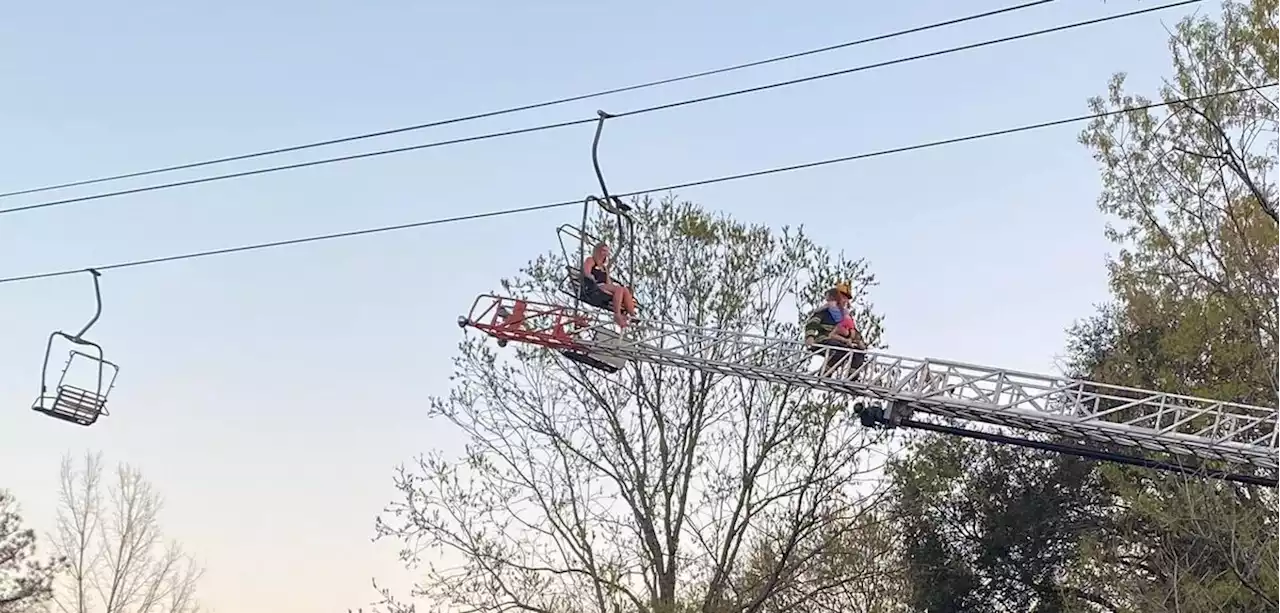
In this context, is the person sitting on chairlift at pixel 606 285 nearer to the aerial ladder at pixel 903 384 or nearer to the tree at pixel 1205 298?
the aerial ladder at pixel 903 384

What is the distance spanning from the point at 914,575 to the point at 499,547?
8.68 metres

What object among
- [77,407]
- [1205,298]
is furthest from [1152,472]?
[77,407]

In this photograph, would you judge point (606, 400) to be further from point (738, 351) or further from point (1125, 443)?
point (1125, 443)

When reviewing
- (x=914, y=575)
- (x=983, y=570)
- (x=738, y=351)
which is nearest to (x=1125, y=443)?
(x=738, y=351)

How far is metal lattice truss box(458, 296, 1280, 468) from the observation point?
874cm

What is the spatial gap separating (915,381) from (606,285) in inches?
93.4

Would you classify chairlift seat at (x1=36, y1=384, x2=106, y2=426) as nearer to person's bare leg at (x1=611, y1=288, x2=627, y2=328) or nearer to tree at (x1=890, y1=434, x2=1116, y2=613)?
person's bare leg at (x1=611, y1=288, x2=627, y2=328)

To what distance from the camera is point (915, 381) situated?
937 cm

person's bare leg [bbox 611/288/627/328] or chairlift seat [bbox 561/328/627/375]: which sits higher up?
person's bare leg [bbox 611/288/627/328]

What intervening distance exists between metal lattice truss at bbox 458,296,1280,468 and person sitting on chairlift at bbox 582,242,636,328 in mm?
120

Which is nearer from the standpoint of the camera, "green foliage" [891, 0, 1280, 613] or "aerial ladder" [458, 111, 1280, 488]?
A: "aerial ladder" [458, 111, 1280, 488]

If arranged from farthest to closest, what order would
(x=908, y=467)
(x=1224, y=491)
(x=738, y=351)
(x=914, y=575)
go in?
(x=914, y=575) → (x=908, y=467) → (x=1224, y=491) → (x=738, y=351)

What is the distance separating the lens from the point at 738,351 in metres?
9.91

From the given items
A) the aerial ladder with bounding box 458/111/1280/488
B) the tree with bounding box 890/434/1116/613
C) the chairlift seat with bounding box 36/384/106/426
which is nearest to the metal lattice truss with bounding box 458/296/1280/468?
the aerial ladder with bounding box 458/111/1280/488
